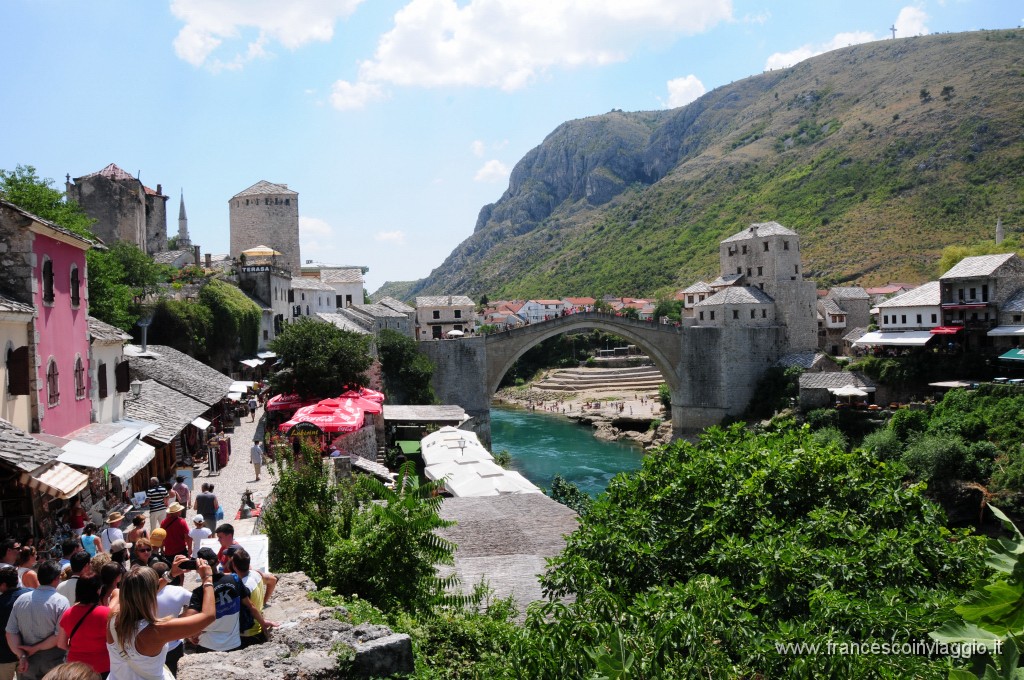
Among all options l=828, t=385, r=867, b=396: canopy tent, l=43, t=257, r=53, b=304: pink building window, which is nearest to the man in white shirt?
l=43, t=257, r=53, b=304: pink building window

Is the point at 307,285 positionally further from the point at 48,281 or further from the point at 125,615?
the point at 125,615

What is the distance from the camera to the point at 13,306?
10156mm

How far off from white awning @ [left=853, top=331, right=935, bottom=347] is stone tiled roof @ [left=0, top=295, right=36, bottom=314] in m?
38.4

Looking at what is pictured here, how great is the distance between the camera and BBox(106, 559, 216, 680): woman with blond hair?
4.27 meters

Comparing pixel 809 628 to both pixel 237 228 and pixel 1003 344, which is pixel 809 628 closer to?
pixel 1003 344

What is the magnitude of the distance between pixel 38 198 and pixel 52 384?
1463 cm

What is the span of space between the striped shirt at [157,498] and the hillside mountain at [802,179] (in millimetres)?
60558

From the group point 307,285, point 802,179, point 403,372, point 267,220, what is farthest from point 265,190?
point 802,179

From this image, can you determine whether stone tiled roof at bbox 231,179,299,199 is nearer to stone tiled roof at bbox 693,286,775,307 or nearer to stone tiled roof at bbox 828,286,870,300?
stone tiled roof at bbox 693,286,775,307

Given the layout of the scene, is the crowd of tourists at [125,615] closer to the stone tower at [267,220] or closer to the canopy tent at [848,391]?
the canopy tent at [848,391]

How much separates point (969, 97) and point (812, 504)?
86.3 m

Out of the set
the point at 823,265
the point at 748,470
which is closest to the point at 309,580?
the point at 748,470

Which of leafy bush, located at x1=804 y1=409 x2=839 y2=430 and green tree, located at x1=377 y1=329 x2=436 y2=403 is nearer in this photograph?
green tree, located at x1=377 y1=329 x2=436 y2=403

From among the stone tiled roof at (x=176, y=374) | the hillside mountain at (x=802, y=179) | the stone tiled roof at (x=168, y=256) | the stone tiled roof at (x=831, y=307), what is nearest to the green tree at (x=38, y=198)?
the stone tiled roof at (x=176, y=374)
